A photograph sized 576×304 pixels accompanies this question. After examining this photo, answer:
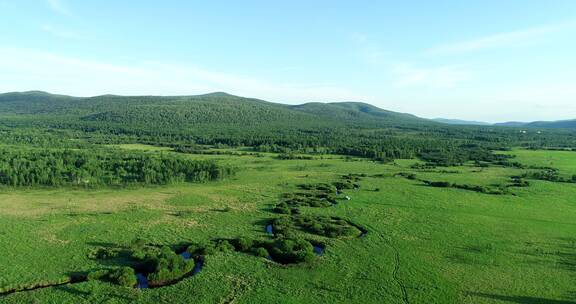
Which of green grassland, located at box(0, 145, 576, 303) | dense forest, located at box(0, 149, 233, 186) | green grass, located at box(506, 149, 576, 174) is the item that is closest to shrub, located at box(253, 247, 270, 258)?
green grassland, located at box(0, 145, 576, 303)

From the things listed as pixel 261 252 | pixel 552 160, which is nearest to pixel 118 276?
pixel 261 252

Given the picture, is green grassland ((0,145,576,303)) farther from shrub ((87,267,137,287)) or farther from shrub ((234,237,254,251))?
shrub ((234,237,254,251))

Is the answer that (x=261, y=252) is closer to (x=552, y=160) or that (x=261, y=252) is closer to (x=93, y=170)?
(x=93, y=170)

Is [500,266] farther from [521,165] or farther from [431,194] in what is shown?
[521,165]

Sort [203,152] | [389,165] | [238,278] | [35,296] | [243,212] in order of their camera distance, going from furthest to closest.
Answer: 1. [203,152]
2. [389,165]
3. [243,212]
4. [238,278]
5. [35,296]

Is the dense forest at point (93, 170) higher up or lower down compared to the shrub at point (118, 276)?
higher up

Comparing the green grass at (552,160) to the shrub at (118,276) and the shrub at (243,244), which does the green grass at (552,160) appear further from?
the shrub at (118,276)

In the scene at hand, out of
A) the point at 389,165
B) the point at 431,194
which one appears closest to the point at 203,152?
the point at 389,165

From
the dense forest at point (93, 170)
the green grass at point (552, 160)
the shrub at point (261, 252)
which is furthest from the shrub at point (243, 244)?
the green grass at point (552, 160)
